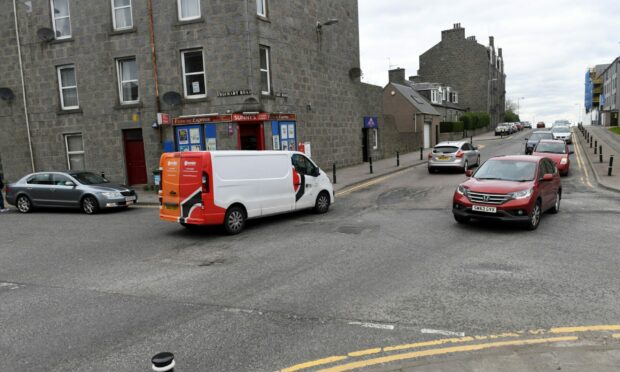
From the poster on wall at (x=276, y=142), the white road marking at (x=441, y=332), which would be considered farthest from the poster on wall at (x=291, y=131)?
the white road marking at (x=441, y=332)

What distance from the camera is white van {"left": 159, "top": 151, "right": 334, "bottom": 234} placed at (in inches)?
408

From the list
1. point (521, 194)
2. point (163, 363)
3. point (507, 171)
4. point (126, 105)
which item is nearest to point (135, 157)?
point (126, 105)

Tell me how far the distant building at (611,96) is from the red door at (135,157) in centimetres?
7451

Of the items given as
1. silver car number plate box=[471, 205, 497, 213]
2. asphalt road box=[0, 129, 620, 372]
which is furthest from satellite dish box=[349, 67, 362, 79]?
silver car number plate box=[471, 205, 497, 213]

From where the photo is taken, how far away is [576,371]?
13.9 feet

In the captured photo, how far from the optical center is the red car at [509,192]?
9.94 metres

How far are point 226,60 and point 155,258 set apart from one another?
12.6 metres

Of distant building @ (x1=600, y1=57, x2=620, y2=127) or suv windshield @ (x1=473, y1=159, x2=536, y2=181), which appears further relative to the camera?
distant building @ (x1=600, y1=57, x2=620, y2=127)

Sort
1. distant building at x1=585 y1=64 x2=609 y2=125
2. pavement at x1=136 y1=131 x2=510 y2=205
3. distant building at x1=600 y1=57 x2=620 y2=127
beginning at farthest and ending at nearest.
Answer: distant building at x1=585 y1=64 x2=609 y2=125, distant building at x1=600 y1=57 x2=620 y2=127, pavement at x1=136 y1=131 x2=510 y2=205

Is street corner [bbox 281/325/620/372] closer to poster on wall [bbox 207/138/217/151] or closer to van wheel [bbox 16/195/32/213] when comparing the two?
van wheel [bbox 16/195/32/213]

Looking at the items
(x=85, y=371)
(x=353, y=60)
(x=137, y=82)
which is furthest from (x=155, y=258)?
(x=353, y=60)

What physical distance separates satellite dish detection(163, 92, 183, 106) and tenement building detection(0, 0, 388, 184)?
45mm

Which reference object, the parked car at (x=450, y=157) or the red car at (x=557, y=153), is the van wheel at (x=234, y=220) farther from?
the red car at (x=557, y=153)

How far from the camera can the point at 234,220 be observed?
10.9 m
